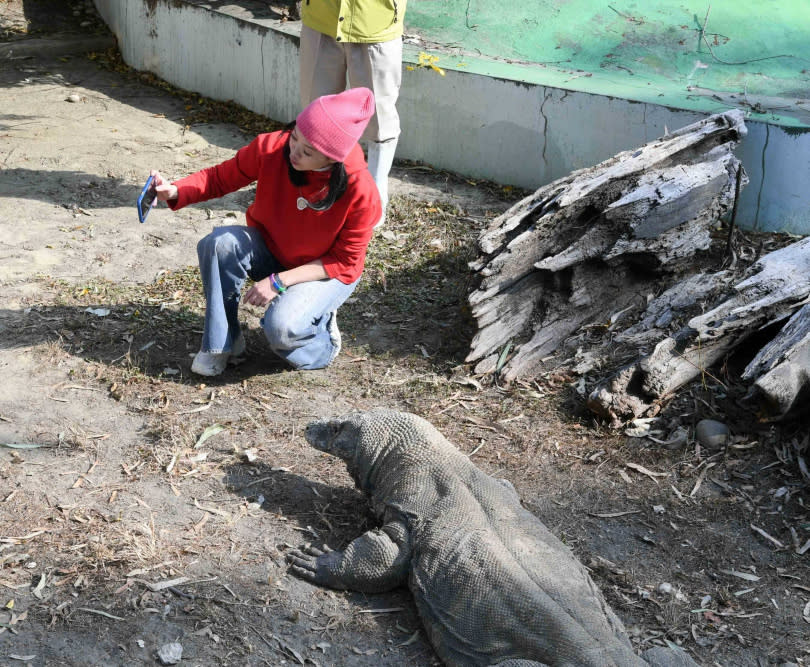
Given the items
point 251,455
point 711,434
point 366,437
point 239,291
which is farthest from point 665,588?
point 239,291

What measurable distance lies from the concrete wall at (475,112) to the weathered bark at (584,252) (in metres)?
1.16

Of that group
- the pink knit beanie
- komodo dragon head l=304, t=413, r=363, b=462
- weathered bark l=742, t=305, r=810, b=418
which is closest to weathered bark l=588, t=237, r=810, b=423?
weathered bark l=742, t=305, r=810, b=418

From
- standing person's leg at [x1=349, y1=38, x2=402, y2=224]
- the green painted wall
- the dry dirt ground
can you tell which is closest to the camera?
the dry dirt ground

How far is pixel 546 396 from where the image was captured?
15.6 feet

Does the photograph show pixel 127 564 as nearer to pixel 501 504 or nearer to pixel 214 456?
pixel 214 456

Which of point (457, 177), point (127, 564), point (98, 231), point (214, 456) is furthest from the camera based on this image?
point (457, 177)

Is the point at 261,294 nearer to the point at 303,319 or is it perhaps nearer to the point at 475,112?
the point at 303,319

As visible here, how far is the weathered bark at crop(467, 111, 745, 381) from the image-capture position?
4.93 m

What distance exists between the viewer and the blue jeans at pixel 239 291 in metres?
4.48

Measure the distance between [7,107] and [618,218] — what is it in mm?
5919

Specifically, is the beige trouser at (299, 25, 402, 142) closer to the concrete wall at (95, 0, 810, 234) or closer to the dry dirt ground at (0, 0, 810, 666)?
the dry dirt ground at (0, 0, 810, 666)

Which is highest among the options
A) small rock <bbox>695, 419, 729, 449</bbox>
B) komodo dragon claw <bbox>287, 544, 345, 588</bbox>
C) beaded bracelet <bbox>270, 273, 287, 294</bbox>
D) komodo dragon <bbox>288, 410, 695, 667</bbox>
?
beaded bracelet <bbox>270, 273, 287, 294</bbox>

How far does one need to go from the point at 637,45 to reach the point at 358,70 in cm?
282

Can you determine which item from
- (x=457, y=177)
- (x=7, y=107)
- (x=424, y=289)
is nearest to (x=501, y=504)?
(x=424, y=289)
